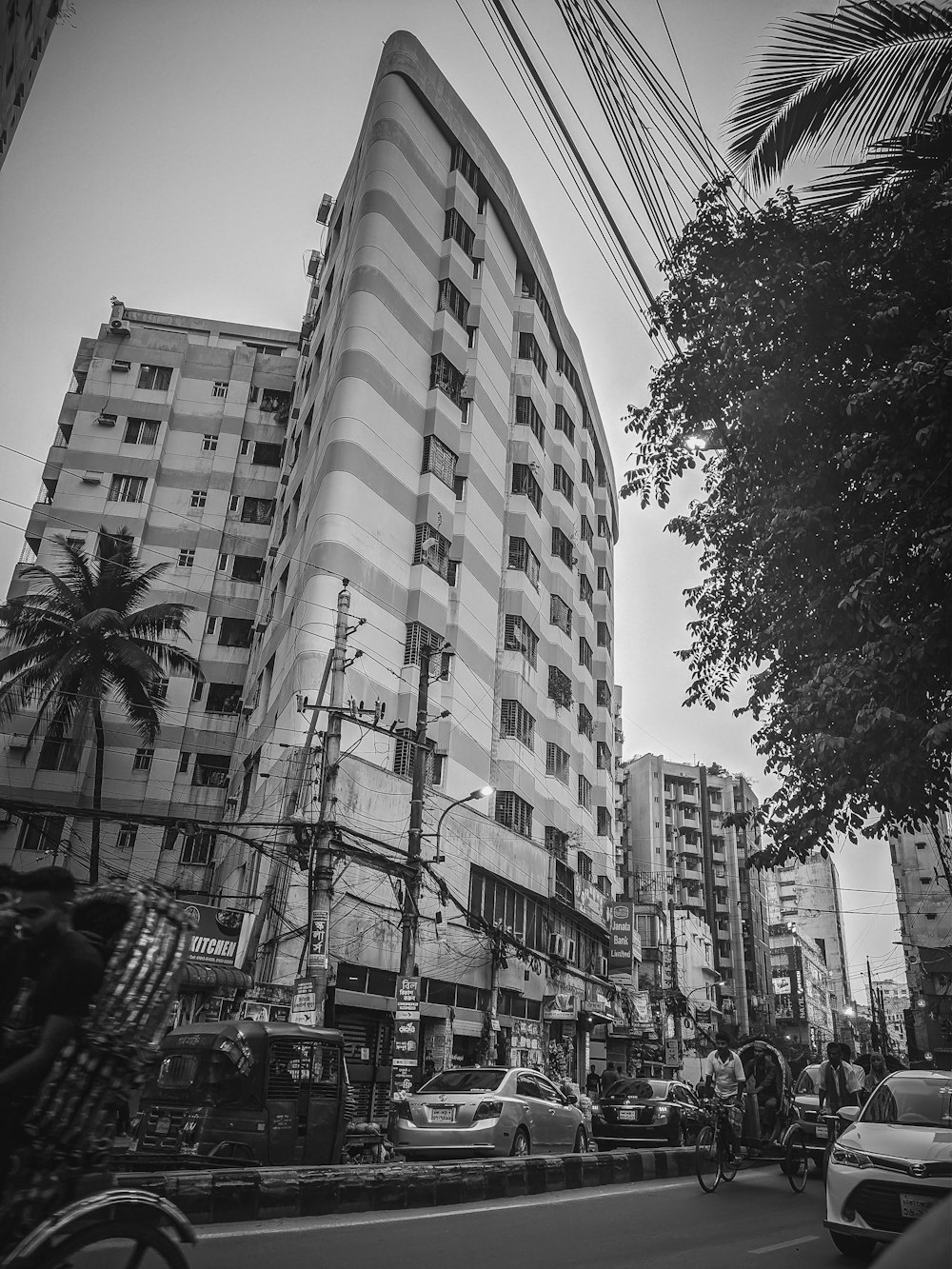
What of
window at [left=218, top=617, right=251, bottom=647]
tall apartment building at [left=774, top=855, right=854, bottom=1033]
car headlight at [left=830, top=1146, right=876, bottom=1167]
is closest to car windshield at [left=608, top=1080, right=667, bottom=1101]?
car headlight at [left=830, top=1146, right=876, bottom=1167]

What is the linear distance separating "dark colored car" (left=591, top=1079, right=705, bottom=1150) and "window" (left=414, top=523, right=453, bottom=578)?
1808 cm

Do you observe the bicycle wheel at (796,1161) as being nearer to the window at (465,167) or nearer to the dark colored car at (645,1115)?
the dark colored car at (645,1115)

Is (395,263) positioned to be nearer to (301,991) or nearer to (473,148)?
(473,148)

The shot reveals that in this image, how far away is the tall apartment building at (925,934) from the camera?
50.0 metres

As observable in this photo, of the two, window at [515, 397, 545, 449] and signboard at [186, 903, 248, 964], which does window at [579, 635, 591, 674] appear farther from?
signboard at [186, 903, 248, 964]

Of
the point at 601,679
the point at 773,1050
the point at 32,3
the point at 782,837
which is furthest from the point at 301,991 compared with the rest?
the point at 601,679

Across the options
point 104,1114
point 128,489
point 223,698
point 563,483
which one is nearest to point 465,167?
point 563,483

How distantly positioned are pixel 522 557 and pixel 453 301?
10.7 meters

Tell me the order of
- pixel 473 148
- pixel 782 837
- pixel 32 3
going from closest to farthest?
pixel 782 837
pixel 32 3
pixel 473 148

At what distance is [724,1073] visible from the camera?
11.4 metres

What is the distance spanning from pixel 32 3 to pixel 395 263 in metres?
18.9

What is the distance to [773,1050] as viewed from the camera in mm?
12148

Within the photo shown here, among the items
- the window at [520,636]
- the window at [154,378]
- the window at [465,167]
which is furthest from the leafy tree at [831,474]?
the window at [154,378]

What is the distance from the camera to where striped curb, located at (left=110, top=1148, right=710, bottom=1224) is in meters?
6.94
